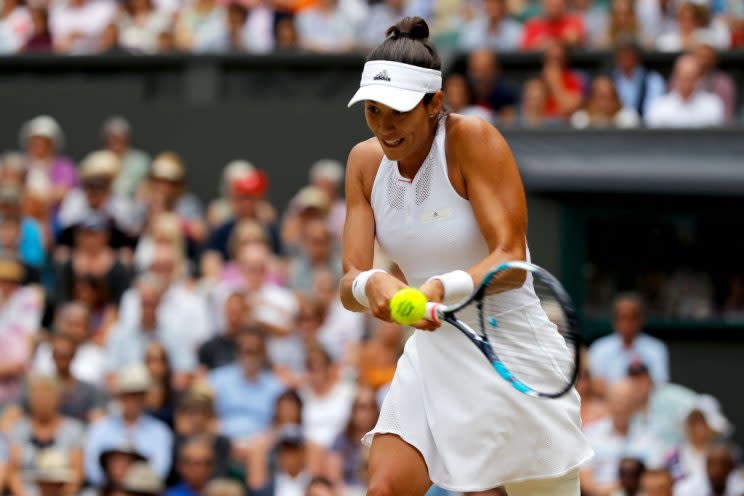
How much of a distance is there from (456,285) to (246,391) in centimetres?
443

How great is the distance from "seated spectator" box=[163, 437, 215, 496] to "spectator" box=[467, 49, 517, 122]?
11.5 ft

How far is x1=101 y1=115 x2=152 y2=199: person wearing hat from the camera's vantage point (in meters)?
10.8

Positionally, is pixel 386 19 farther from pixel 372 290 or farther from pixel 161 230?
pixel 372 290

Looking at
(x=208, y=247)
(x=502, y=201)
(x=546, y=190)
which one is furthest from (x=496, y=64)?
(x=502, y=201)

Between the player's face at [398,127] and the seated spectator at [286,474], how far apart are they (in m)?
3.88

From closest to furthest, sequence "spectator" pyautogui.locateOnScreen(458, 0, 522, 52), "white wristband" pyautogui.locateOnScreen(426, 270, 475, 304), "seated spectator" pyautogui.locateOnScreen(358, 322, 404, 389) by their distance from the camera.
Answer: "white wristband" pyautogui.locateOnScreen(426, 270, 475, 304)
"seated spectator" pyautogui.locateOnScreen(358, 322, 404, 389)
"spectator" pyautogui.locateOnScreen(458, 0, 522, 52)

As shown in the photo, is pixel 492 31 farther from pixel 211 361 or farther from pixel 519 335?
pixel 519 335

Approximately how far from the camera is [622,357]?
8.94 meters

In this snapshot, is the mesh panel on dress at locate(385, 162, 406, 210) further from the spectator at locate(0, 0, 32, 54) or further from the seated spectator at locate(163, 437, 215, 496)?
the spectator at locate(0, 0, 32, 54)

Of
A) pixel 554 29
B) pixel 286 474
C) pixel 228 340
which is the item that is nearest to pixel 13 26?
pixel 554 29

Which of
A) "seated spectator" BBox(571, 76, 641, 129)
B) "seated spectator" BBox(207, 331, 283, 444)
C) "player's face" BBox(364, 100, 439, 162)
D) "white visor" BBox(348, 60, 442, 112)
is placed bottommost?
"seated spectator" BBox(207, 331, 283, 444)

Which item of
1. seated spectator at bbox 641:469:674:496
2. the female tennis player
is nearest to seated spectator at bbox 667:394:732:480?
seated spectator at bbox 641:469:674:496

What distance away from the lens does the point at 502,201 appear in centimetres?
443

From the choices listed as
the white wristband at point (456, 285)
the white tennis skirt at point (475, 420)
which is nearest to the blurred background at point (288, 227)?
the white tennis skirt at point (475, 420)
